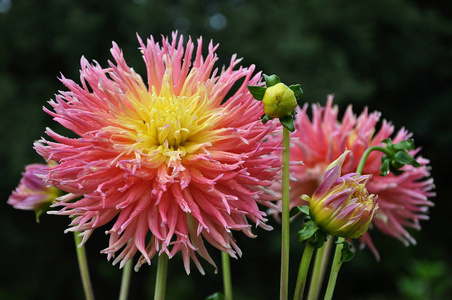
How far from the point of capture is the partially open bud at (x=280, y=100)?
1.95 feet

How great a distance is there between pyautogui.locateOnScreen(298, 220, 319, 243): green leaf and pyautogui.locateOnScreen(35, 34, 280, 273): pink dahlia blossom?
49mm

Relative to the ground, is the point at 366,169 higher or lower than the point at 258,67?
lower

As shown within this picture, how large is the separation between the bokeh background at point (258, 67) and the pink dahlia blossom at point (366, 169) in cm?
414

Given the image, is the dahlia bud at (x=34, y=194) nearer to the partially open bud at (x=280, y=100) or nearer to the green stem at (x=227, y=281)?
the green stem at (x=227, y=281)

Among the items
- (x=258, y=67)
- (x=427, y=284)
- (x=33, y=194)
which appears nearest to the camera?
(x=33, y=194)

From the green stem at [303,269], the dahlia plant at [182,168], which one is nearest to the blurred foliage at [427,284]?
the dahlia plant at [182,168]

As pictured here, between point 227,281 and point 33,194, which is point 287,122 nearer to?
point 227,281

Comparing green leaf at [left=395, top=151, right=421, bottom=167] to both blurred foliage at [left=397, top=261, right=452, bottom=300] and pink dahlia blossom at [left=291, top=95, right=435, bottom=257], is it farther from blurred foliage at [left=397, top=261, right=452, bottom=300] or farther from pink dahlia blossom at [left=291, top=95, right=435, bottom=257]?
blurred foliage at [left=397, top=261, right=452, bottom=300]

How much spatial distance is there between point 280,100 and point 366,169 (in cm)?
39

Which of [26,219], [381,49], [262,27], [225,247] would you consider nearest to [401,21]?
[381,49]

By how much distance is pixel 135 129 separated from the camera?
2.24 feet

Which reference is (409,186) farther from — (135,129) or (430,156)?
(430,156)

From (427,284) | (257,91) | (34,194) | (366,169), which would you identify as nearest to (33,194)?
(34,194)

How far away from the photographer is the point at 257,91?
627 millimetres
